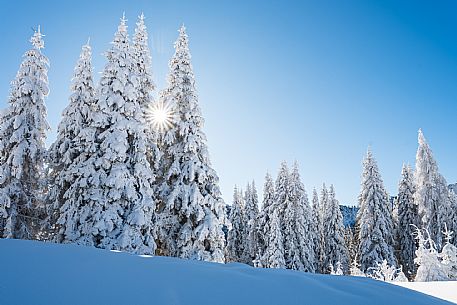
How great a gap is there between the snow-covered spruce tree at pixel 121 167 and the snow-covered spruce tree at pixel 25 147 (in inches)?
170

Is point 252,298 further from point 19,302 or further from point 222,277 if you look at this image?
point 19,302

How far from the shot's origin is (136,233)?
45.2ft

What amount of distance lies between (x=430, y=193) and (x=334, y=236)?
10.7 m

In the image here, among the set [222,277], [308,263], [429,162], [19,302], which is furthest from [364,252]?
[19,302]

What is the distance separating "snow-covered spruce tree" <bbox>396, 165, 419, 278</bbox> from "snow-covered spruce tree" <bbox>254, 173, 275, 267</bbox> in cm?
1318

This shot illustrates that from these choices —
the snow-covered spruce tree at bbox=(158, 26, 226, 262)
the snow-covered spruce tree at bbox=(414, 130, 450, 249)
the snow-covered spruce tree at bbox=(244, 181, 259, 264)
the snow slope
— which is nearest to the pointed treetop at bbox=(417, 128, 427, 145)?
the snow-covered spruce tree at bbox=(414, 130, 450, 249)

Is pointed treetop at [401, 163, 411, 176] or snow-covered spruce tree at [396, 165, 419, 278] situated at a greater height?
pointed treetop at [401, 163, 411, 176]

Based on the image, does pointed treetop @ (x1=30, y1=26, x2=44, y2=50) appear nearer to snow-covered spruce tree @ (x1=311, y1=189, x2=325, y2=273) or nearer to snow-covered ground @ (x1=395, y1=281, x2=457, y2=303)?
snow-covered ground @ (x1=395, y1=281, x2=457, y2=303)

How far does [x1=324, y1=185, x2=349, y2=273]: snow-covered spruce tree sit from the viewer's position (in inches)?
1367

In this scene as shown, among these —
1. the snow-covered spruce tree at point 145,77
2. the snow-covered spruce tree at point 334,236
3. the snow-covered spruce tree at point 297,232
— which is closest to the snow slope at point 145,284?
the snow-covered spruce tree at point 145,77

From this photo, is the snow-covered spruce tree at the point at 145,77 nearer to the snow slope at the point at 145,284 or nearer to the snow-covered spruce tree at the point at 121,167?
the snow-covered spruce tree at the point at 121,167

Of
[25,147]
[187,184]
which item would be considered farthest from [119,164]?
[25,147]

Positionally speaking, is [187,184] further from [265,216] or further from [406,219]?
[406,219]

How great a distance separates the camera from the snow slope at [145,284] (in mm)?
2891
